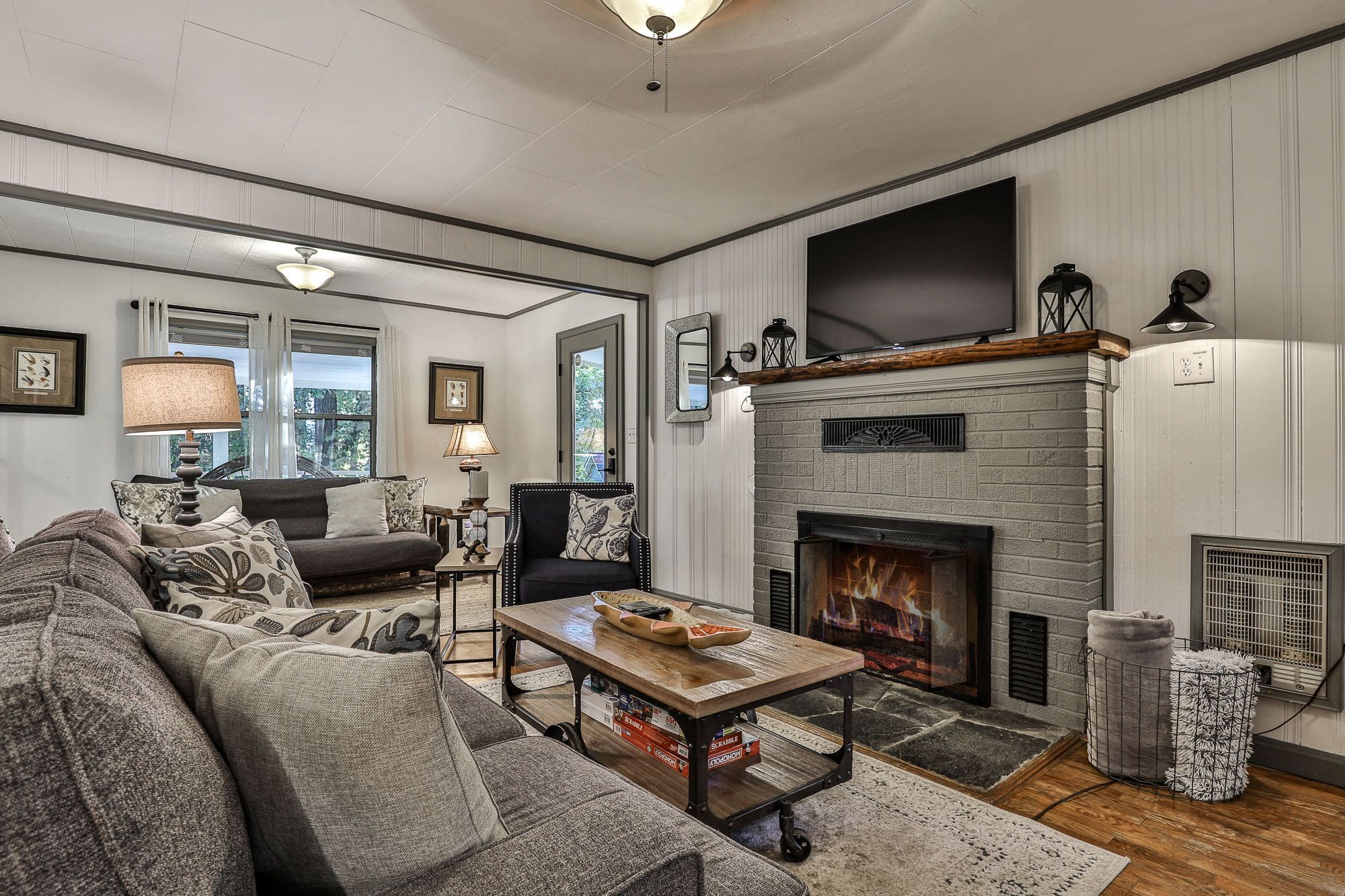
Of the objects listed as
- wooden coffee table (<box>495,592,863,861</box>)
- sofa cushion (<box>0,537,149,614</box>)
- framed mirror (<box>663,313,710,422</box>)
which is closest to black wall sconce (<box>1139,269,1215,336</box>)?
wooden coffee table (<box>495,592,863,861</box>)

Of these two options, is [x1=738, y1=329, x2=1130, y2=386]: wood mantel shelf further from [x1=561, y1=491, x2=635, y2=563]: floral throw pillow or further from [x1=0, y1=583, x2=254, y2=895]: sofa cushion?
[x1=0, y1=583, x2=254, y2=895]: sofa cushion

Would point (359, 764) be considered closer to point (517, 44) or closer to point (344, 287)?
point (517, 44)

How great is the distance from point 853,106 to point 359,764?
286 centimetres

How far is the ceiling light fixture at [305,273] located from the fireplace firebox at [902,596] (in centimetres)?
365

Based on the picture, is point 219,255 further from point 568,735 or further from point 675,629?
point 675,629

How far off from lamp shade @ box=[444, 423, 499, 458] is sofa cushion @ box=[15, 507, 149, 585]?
424 centimetres

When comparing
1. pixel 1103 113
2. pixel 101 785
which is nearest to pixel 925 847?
pixel 101 785

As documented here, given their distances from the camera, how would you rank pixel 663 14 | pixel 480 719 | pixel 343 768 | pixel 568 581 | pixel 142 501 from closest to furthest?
1. pixel 343 768
2. pixel 480 719
3. pixel 663 14
4. pixel 568 581
5. pixel 142 501

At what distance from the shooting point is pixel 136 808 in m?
0.56

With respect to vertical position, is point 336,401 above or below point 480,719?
above

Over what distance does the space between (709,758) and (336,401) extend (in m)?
5.29

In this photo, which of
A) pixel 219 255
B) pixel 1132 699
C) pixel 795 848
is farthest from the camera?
pixel 219 255

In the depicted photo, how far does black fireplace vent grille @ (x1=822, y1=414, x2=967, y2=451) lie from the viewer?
3045 mm

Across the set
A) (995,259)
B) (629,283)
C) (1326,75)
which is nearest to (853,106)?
(995,259)
